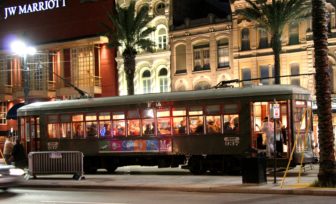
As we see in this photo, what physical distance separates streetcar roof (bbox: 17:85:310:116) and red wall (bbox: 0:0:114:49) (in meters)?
16.5

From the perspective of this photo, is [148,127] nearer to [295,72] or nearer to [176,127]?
[176,127]

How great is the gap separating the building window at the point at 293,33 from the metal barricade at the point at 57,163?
18.5 metres

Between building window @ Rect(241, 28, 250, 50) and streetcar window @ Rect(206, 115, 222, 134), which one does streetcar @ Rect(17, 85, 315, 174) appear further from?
building window @ Rect(241, 28, 250, 50)

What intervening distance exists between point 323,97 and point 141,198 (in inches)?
240

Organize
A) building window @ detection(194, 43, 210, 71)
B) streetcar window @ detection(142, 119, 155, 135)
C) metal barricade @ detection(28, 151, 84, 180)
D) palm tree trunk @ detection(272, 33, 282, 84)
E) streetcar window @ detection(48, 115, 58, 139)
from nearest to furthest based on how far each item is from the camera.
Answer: metal barricade @ detection(28, 151, 84, 180), streetcar window @ detection(142, 119, 155, 135), streetcar window @ detection(48, 115, 58, 139), palm tree trunk @ detection(272, 33, 282, 84), building window @ detection(194, 43, 210, 71)

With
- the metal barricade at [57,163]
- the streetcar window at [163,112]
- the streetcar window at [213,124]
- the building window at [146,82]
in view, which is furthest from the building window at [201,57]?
the metal barricade at [57,163]

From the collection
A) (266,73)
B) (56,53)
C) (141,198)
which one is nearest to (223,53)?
(266,73)

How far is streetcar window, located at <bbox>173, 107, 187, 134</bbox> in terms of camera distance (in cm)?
2483

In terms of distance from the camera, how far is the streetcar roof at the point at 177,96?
75.6 feet

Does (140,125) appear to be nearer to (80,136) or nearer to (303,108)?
(80,136)

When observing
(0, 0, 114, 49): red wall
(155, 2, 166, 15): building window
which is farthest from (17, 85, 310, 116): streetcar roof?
(0, 0, 114, 49): red wall

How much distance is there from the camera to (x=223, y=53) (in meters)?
39.3

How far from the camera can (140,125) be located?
84.7 feet

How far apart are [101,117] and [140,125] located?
2.04 m
